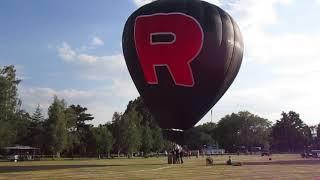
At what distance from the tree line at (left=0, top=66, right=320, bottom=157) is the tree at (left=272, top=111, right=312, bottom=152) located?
0.93 m

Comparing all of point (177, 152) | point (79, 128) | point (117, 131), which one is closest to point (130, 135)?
point (117, 131)

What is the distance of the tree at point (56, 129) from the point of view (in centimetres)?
8881

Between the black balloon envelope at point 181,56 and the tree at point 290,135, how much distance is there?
517ft

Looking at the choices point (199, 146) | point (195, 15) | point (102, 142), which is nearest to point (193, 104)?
point (195, 15)

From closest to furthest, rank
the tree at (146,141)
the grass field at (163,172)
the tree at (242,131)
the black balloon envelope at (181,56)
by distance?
1. the grass field at (163,172)
2. the black balloon envelope at (181,56)
3. the tree at (146,141)
4. the tree at (242,131)

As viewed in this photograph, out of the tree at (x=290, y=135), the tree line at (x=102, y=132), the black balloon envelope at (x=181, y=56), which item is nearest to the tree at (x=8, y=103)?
the tree line at (x=102, y=132)

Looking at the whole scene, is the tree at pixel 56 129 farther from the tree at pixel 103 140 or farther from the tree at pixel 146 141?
Result: the tree at pixel 146 141

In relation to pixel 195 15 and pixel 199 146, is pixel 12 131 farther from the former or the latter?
pixel 199 146

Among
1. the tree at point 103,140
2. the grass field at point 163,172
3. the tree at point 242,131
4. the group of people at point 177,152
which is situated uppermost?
the tree at point 242,131

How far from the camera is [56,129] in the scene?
291ft

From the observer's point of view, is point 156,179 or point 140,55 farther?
point 140,55

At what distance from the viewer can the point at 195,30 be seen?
1406 inches

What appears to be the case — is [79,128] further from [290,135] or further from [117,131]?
[290,135]

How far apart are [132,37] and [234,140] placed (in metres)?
144
